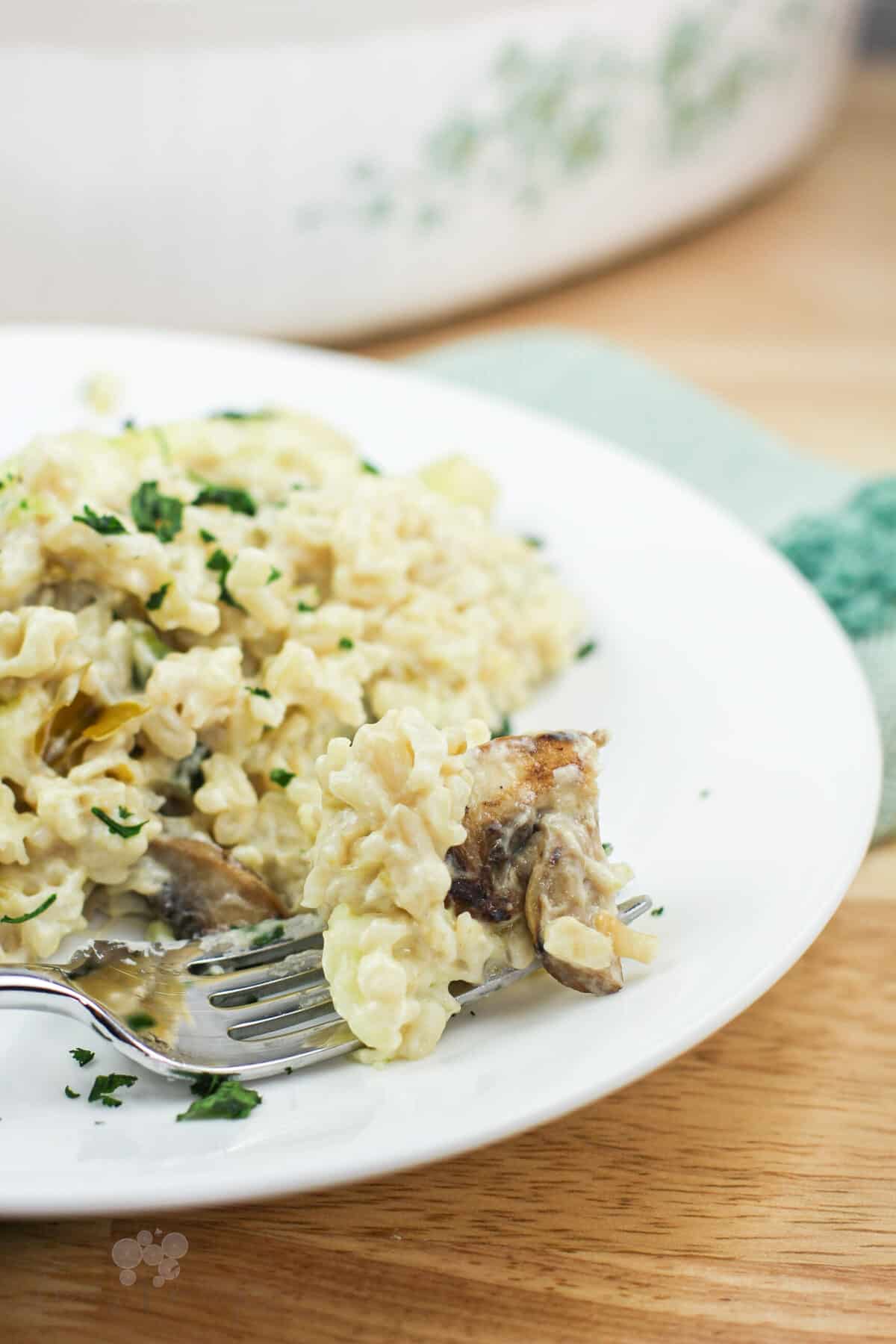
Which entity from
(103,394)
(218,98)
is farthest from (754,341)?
(103,394)

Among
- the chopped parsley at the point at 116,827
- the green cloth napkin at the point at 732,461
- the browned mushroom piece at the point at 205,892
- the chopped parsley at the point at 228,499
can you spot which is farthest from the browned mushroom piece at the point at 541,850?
the green cloth napkin at the point at 732,461

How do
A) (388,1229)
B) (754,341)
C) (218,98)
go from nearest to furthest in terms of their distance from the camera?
(388,1229)
(218,98)
(754,341)

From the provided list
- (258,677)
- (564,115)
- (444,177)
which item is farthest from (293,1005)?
(564,115)

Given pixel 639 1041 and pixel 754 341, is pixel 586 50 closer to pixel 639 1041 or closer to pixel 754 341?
pixel 754 341

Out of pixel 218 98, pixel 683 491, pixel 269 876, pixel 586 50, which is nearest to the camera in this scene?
pixel 269 876

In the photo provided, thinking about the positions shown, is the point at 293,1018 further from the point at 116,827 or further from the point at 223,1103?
the point at 116,827

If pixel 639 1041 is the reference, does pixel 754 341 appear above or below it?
above

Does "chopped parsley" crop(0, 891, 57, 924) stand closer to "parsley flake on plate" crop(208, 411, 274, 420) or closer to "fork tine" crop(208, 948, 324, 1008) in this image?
"fork tine" crop(208, 948, 324, 1008)

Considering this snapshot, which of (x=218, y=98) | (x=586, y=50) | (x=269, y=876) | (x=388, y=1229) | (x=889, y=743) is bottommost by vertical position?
(x=388, y=1229)

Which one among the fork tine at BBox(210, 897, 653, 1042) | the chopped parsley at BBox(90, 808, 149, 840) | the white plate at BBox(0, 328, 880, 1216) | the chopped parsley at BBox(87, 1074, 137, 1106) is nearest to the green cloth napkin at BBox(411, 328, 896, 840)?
the white plate at BBox(0, 328, 880, 1216)
